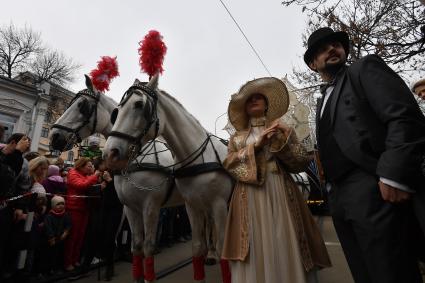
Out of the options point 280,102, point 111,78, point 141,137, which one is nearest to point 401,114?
point 280,102

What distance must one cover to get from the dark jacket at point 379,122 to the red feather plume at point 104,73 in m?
3.48

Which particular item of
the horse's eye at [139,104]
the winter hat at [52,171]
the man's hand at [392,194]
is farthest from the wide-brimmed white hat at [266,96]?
the winter hat at [52,171]

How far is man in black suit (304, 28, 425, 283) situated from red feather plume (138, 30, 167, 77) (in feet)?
6.24

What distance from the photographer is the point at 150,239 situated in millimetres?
2979

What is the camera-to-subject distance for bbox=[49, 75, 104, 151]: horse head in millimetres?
3332

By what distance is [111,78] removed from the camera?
4207 millimetres

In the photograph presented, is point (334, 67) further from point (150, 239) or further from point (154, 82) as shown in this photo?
point (150, 239)

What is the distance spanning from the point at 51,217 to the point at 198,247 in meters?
2.18

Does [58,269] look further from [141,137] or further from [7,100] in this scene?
[7,100]

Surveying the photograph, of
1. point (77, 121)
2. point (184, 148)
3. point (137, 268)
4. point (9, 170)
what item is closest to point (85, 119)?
point (77, 121)

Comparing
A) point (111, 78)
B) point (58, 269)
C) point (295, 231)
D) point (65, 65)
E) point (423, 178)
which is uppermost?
point (65, 65)

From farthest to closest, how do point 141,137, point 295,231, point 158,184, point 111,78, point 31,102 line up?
point 31,102
point 111,78
point 158,184
point 141,137
point 295,231

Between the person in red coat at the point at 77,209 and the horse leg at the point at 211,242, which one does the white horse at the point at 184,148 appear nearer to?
the horse leg at the point at 211,242

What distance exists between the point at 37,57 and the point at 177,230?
83.2 feet
